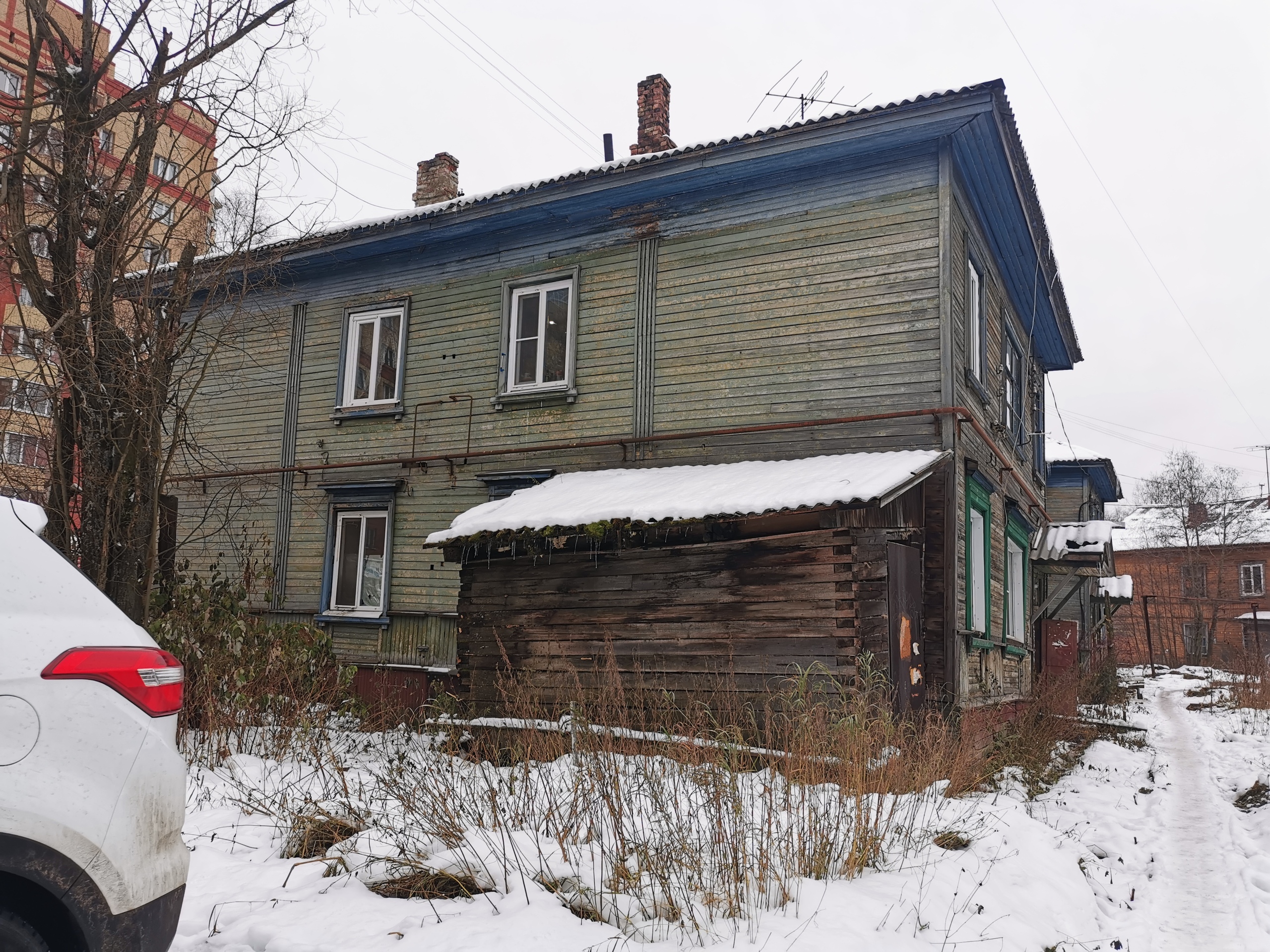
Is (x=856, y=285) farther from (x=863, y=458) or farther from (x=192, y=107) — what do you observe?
(x=192, y=107)

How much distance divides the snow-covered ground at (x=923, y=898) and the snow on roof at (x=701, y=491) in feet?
9.64

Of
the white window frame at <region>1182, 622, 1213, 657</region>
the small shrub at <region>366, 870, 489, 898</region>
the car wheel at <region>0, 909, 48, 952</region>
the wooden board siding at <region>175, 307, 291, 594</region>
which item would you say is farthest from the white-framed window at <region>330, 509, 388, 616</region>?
the white window frame at <region>1182, 622, 1213, 657</region>

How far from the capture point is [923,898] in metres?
4.81

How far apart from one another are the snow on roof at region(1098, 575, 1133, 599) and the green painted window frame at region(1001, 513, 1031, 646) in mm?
8136

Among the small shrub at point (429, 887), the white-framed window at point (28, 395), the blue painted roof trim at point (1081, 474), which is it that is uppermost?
the blue painted roof trim at point (1081, 474)

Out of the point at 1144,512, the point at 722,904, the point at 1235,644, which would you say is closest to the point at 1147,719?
the point at 722,904

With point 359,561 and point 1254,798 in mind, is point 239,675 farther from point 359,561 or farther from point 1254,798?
point 1254,798

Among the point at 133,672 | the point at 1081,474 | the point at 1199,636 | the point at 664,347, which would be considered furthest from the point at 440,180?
the point at 1199,636

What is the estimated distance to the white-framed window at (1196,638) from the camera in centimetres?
4184

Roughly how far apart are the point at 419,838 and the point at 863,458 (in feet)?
22.0

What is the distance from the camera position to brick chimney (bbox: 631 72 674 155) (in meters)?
14.8

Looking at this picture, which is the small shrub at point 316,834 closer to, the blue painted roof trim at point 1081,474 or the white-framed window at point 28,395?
the white-framed window at point 28,395

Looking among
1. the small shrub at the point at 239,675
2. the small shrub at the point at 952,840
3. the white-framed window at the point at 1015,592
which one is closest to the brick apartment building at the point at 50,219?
the small shrub at the point at 239,675

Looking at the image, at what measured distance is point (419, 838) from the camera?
5.14m
